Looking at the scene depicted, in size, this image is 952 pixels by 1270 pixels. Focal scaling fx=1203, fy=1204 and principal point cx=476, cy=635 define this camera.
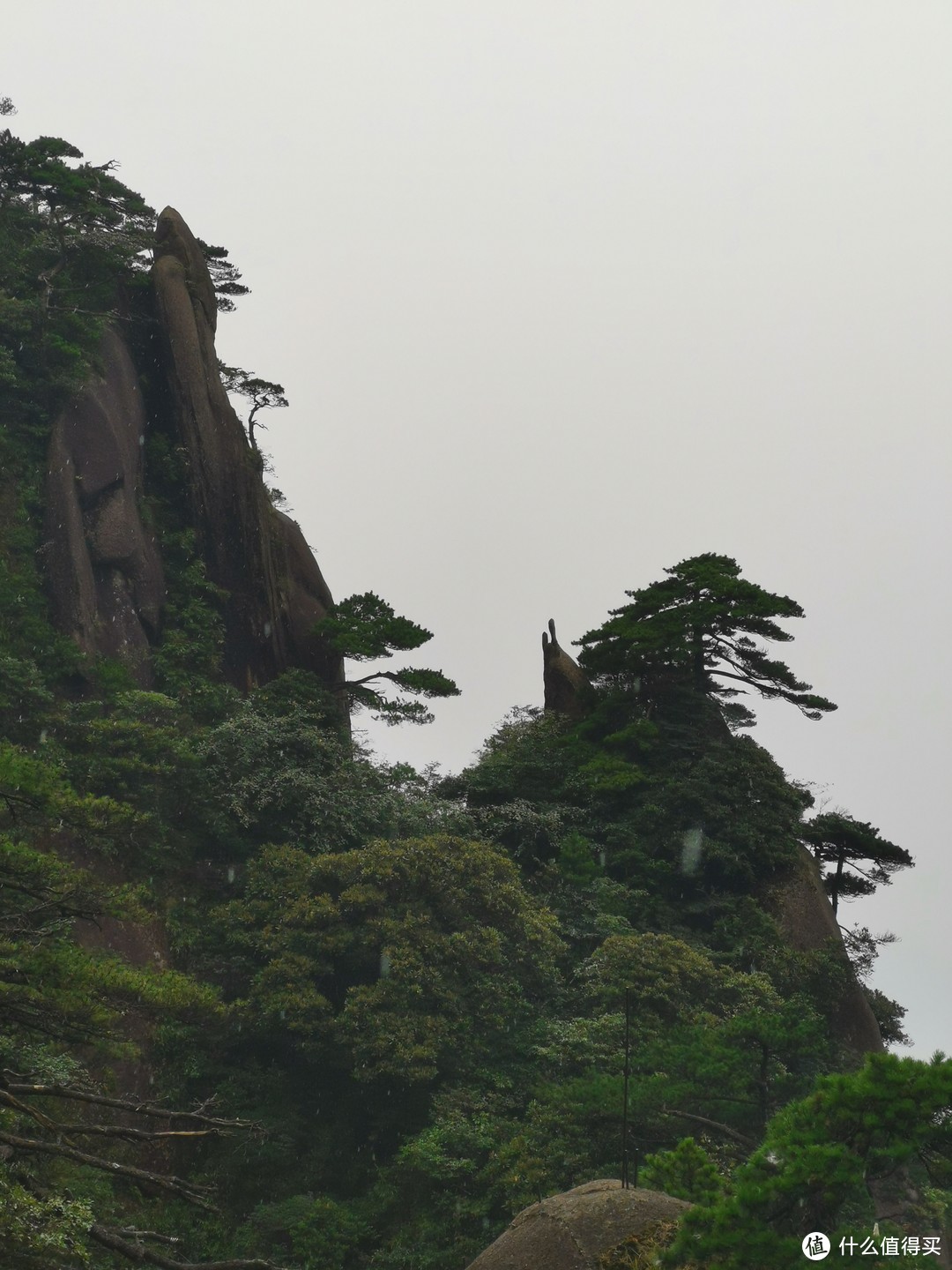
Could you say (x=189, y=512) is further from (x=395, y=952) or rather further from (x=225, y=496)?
(x=395, y=952)

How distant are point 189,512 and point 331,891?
1378 cm

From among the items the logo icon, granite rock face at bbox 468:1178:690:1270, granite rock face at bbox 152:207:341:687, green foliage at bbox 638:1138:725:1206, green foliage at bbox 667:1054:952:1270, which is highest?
granite rock face at bbox 152:207:341:687

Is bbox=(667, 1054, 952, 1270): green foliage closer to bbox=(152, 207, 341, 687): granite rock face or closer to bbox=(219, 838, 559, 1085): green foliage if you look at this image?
bbox=(219, 838, 559, 1085): green foliage

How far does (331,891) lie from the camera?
Result: 2303 cm

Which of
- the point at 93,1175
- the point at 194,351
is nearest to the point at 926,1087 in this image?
the point at 93,1175

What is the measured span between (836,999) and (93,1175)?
52.1ft

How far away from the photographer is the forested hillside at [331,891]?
13.4 metres

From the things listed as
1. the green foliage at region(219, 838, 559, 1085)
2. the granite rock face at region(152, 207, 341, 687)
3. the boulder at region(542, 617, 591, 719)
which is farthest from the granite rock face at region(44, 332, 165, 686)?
the boulder at region(542, 617, 591, 719)

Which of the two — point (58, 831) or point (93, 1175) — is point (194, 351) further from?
point (93, 1175)

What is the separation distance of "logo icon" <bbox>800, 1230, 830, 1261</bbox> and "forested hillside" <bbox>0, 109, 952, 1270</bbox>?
0.66 feet

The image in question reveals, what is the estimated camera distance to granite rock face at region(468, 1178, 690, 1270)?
10695 millimetres

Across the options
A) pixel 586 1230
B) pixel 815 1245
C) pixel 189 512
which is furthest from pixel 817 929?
pixel 815 1245

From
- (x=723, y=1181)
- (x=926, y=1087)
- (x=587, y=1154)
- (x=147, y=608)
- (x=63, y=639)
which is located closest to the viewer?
(x=926, y=1087)

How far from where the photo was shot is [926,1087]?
8.45m
